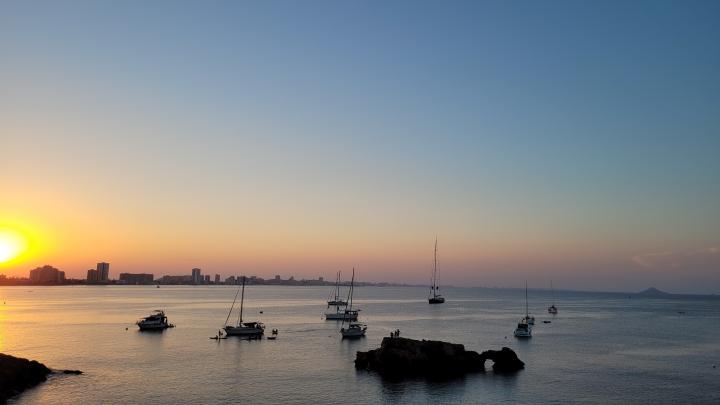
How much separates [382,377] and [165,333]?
62587 mm

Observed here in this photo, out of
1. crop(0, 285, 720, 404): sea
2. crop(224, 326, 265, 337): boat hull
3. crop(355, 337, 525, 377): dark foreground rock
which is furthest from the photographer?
crop(224, 326, 265, 337): boat hull

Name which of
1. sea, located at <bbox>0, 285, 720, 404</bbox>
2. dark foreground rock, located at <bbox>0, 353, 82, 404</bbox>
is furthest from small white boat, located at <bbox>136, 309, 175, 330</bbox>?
dark foreground rock, located at <bbox>0, 353, 82, 404</bbox>

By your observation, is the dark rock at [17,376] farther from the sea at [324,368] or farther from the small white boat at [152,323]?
the small white boat at [152,323]

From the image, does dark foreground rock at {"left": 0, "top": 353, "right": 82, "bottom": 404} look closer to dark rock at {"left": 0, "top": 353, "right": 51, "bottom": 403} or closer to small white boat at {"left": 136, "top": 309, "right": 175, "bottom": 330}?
dark rock at {"left": 0, "top": 353, "right": 51, "bottom": 403}

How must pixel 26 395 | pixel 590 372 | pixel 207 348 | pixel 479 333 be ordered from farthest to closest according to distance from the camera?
pixel 479 333 < pixel 207 348 < pixel 590 372 < pixel 26 395

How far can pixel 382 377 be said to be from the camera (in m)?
62.2

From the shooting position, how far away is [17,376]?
54.1 meters

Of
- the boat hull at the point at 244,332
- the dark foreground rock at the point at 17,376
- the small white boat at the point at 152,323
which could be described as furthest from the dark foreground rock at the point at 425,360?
the small white boat at the point at 152,323

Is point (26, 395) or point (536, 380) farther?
point (536, 380)

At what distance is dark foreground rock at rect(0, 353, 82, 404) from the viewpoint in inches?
2027

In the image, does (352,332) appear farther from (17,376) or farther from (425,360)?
(17,376)

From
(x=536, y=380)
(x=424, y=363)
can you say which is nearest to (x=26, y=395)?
(x=424, y=363)

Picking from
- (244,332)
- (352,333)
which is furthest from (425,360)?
(244,332)

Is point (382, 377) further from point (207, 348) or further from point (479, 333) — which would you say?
point (479, 333)
